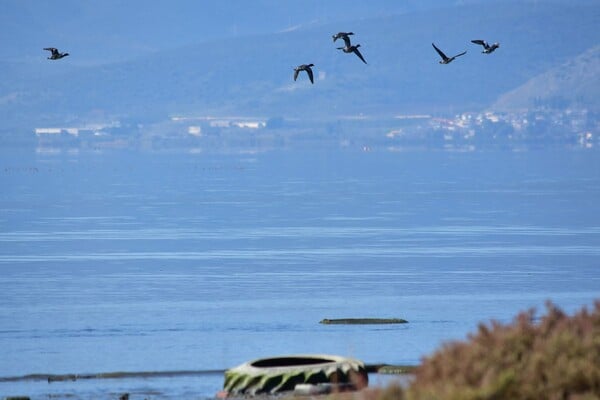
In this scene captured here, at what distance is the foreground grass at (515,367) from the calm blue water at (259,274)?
8567mm

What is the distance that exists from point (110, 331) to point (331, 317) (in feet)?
15.1

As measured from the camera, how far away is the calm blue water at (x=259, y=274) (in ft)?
101

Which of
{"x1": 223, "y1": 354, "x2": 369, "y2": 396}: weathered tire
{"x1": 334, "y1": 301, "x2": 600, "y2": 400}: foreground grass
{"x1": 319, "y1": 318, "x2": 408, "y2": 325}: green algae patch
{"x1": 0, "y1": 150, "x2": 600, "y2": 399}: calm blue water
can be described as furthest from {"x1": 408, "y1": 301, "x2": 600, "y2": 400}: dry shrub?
{"x1": 319, "y1": 318, "x2": 408, "y2": 325}: green algae patch

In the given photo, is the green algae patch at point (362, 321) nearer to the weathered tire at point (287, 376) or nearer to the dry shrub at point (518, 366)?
the weathered tire at point (287, 376)

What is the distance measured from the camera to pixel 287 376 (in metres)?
23.1

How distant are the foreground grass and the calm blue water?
28.1ft

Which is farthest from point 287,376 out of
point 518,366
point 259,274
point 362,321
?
point 259,274

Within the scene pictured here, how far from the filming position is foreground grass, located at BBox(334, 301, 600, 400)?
14867 mm

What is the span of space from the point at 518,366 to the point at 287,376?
7596 millimetres

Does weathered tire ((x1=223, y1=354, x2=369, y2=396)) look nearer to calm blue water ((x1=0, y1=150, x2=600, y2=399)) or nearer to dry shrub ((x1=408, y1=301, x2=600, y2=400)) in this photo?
calm blue water ((x1=0, y1=150, x2=600, y2=399))

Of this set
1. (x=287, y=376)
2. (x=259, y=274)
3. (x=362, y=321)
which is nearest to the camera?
(x=287, y=376)

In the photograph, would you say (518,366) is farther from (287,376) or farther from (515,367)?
(287,376)

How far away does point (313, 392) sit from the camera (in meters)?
22.3

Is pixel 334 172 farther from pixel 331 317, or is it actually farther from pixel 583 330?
pixel 583 330
